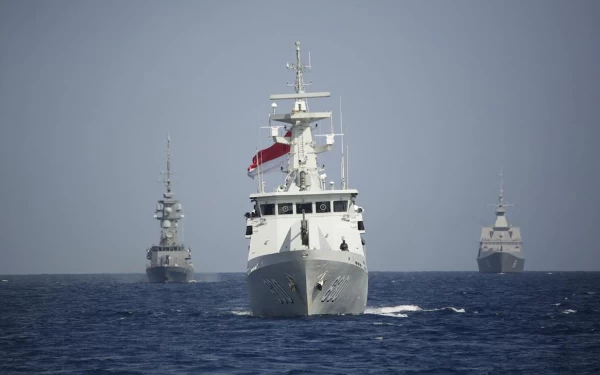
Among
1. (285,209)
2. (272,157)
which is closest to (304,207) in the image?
(285,209)

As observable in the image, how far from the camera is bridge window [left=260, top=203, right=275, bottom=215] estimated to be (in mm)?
50438

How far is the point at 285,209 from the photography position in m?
50.2

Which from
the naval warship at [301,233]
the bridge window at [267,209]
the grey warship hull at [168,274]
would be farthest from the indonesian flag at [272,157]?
the grey warship hull at [168,274]

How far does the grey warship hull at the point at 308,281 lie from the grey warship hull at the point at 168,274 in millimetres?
99349

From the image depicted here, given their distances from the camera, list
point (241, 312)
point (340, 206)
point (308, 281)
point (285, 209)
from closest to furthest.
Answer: point (308, 281)
point (285, 209)
point (340, 206)
point (241, 312)

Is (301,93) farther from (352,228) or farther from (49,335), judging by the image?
(49,335)

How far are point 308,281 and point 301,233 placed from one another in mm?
3007

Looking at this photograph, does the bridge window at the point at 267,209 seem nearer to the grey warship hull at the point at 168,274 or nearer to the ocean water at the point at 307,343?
the ocean water at the point at 307,343

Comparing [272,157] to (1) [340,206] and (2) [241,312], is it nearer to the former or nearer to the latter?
(1) [340,206]

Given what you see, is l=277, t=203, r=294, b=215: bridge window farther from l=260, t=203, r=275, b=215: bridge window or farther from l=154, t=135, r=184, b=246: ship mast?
l=154, t=135, r=184, b=246: ship mast

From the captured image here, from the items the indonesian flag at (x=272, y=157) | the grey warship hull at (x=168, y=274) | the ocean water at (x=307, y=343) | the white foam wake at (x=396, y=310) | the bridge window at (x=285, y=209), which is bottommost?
the ocean water at (x=307, y=343)

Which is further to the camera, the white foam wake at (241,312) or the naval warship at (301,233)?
the white foam wake at (241,312)

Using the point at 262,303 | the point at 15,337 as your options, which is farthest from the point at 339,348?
the point at 15,337

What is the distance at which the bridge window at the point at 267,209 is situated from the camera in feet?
165
